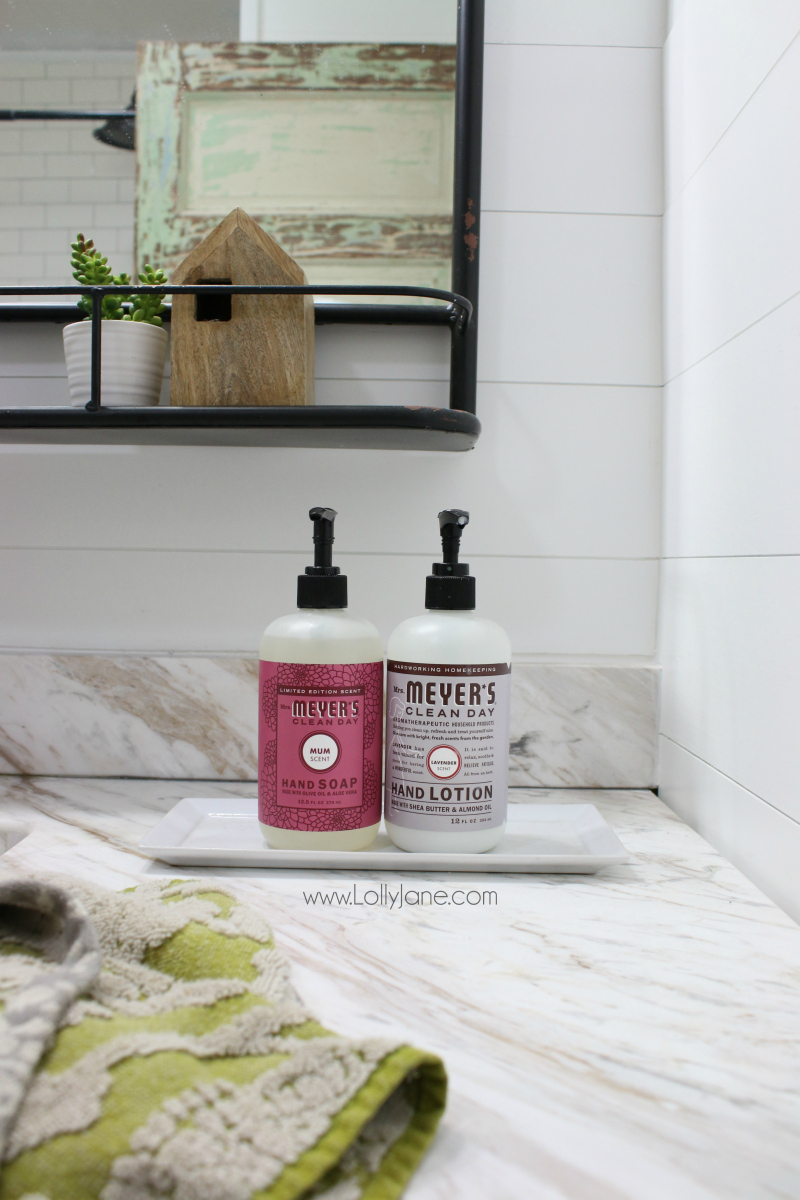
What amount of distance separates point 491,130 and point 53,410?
0.49 metres

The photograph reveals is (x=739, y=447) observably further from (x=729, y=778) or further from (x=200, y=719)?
(x=200, y=719)

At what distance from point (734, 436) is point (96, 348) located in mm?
503

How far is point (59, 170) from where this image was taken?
785 mm

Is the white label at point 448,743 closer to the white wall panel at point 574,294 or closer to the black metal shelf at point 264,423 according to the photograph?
the black metal shelf at point 264,423

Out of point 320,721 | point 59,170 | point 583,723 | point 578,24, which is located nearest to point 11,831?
point 320,721

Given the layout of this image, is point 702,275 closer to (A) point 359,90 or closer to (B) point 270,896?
(A) point 359,90

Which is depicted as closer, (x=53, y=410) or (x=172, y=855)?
(x=172, y=855)

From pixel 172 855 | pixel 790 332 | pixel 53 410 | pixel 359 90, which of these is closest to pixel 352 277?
pixel 359 90

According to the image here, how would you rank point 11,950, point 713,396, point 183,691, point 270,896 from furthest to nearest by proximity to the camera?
point 183,691 → point 713,396 → point 270,896 → point 11,950

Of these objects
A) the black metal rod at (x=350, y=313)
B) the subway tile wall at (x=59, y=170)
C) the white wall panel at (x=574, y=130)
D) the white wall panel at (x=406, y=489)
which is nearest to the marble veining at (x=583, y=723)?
the white wall panel at (x=406, y=489)

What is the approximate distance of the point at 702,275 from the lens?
2.20 ft

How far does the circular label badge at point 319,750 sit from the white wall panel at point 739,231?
41 cm

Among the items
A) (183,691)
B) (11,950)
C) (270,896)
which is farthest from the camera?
(183,691)

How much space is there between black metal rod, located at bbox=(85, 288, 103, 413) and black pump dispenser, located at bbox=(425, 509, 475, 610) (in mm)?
312
